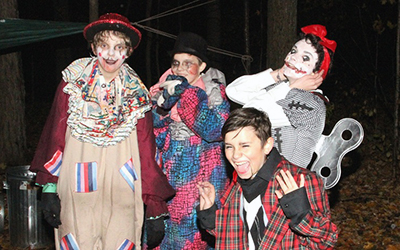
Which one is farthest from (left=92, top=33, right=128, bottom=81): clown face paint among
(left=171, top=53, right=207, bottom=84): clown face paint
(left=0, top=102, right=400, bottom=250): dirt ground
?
(left=0, top=102, right=400, bottom=250): dirt ground

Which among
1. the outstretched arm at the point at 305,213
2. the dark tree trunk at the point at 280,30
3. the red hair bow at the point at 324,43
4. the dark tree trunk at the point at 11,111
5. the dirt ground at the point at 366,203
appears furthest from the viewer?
the dark tree trunk at the point at 11,111

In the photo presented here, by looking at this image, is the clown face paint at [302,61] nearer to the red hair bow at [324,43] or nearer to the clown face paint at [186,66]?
the red hair bow at [324,43]

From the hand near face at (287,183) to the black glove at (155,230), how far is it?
109 cm

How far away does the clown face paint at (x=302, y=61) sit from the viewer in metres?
3.12

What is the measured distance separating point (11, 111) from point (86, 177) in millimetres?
4937

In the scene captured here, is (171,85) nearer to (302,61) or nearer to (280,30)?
(302,61)

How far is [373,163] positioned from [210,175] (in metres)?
6.69

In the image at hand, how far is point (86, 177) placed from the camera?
304 centimetres

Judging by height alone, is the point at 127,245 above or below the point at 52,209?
below

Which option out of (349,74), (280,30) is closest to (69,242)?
(280,30)

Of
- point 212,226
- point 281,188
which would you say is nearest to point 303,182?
point 281,188

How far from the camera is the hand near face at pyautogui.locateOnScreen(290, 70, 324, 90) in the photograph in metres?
3.08

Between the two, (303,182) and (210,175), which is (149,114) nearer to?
(210,175)

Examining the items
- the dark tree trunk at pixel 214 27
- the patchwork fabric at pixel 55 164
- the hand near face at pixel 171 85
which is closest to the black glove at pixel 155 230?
the patchwork fabric at pixel 55 164
